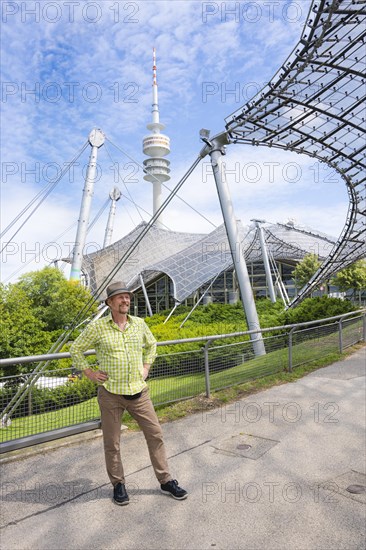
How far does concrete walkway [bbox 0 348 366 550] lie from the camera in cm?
328

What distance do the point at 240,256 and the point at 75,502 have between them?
526 inches

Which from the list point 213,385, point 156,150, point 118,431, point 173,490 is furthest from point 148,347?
point 156,150

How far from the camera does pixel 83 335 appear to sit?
402 cm

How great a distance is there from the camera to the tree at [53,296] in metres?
42.1

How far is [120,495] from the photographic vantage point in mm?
3799

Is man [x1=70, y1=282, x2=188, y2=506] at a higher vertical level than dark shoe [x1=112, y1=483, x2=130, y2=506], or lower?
higher

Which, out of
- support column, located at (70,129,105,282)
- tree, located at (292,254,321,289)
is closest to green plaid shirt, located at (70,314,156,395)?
support column, located at (70,129,105,282)

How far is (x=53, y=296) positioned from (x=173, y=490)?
41122 mm

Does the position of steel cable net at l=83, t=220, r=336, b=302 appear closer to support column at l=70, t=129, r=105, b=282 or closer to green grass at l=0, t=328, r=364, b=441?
support column at l=70, t=129, r=105, b=282

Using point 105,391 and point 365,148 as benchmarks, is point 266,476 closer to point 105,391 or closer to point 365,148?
point 105,391

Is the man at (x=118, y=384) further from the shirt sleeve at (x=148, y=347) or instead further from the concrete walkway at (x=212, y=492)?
the concrete walkway at (x=212, y=492)

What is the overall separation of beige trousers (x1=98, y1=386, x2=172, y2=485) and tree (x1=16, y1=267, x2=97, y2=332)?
38.6m

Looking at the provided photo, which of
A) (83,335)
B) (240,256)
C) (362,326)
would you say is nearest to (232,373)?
(83,335)

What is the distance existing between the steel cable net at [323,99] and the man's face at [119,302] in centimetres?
1077
